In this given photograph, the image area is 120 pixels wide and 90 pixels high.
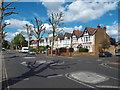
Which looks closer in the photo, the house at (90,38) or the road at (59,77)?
the road at (59,77)

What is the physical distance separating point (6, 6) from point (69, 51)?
25063mm

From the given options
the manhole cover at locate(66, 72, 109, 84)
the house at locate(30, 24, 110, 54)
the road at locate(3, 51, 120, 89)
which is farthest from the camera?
the house at locate(30, 24, 110, 54)

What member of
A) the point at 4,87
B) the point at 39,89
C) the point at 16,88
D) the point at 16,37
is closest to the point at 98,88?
the point at 39,89

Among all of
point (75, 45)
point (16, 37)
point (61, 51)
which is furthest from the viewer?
point (16, 37)

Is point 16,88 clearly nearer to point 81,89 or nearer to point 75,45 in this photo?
point 81,89

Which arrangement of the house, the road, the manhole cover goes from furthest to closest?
the house < the manhole cover < the road

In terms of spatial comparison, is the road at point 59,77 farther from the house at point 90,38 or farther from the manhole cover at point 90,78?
the house at point 90,38

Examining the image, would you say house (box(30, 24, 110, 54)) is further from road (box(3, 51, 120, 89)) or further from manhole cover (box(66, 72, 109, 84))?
manhole cover (box(66, 72, 109, 84))

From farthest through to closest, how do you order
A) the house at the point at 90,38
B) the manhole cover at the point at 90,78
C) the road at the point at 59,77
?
the house at the point at 90,38 < the manhole cover at the point at 90,78 < the road at the point at 59,77

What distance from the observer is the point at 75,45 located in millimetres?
43844

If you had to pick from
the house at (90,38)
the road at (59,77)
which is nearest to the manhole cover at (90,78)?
the road at (59,77)

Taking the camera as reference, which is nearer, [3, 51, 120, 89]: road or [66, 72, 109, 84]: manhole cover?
[3, 51, 120, 89]: road

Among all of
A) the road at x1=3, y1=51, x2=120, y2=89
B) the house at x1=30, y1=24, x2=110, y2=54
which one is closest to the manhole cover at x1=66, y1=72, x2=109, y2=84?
the road at x1=3, y1=51, x2=120, y2=89

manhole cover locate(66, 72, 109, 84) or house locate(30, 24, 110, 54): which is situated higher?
house locate(30, 24, 110, 54)
